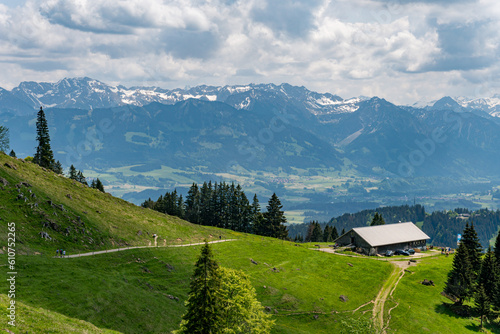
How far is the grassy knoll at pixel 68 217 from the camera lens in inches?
2837

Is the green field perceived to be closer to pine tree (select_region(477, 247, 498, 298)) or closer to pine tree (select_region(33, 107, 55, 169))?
pine tree (select_region(477, 247, 498, 298))

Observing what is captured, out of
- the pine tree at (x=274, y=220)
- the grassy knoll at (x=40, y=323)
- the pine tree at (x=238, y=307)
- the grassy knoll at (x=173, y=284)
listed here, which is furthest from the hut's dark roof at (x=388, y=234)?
the grassy knoll at (x=40, y=323)

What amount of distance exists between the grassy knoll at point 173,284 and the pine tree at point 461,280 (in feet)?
48.2

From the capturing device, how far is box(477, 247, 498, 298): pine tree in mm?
90500

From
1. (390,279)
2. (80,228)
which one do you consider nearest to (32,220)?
(80,228)

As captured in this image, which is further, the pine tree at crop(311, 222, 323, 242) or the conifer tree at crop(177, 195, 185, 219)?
the pine tree at crop(311, 222, 323, 242)

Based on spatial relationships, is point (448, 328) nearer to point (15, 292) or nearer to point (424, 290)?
point (424, 290)

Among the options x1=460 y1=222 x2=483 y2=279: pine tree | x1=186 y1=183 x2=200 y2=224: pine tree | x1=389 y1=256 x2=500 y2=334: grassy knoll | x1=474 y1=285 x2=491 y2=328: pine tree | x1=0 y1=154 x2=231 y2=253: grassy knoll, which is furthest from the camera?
x1=186 y1=183 x2=200 y2=224: pine tree

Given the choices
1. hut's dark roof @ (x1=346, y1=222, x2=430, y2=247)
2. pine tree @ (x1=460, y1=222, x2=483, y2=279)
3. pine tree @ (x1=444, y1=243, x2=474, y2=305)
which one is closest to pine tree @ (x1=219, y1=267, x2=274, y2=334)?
pine tree @ (x1=444, y1=243, x2=474, y2=305)

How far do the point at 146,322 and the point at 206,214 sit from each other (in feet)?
362

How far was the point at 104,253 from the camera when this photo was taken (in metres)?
73.8

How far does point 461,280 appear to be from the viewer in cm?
9212

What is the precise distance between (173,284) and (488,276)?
72.8 metres

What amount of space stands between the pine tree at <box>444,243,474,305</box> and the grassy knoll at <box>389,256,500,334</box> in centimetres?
249
